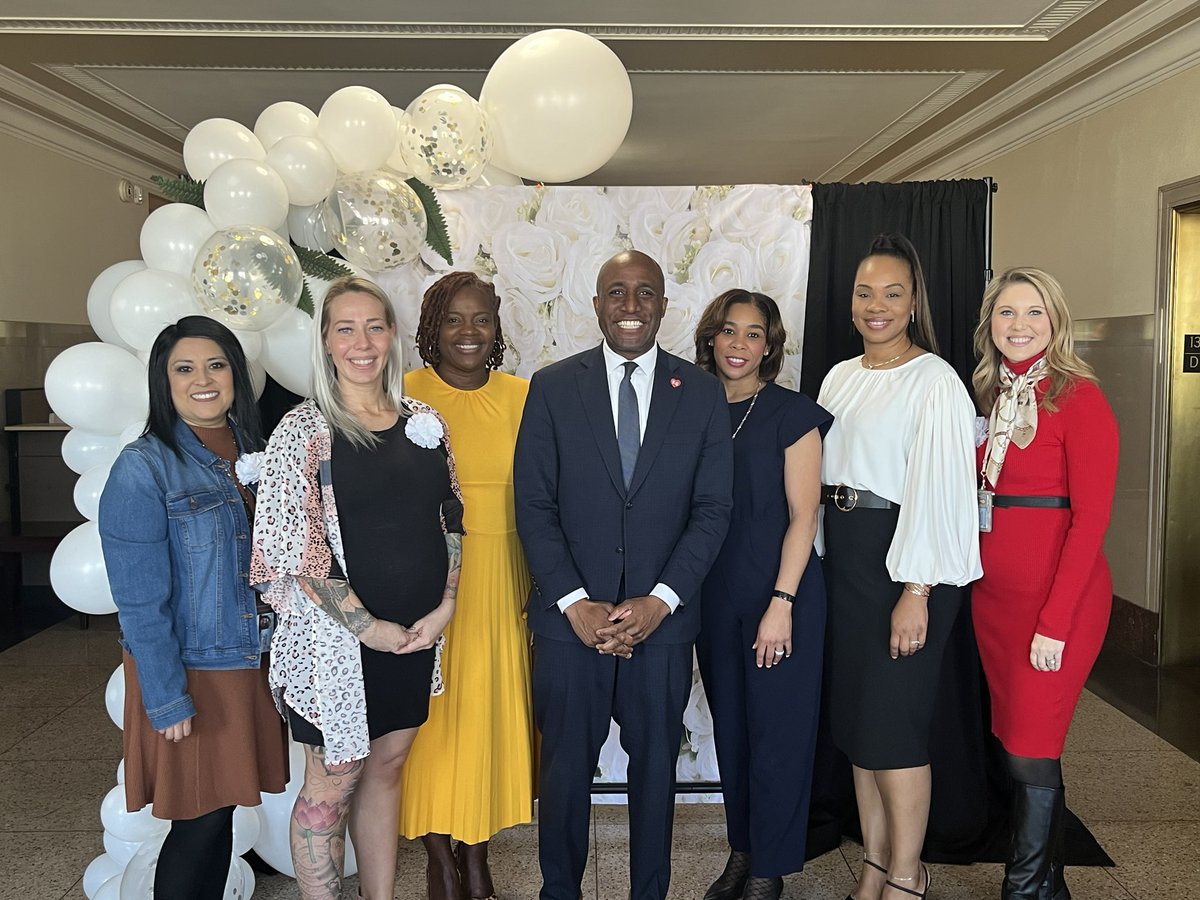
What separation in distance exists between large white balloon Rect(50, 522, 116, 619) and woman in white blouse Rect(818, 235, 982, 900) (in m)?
2.03

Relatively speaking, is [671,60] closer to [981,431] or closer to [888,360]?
[888,360]

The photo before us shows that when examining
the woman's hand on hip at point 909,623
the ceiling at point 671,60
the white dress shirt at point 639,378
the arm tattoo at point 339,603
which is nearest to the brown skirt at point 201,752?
the arm tattoo at point 339,603

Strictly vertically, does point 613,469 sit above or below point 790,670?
above

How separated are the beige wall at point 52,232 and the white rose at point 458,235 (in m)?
4.63

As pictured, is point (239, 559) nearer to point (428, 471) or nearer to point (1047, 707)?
point (428, 471)

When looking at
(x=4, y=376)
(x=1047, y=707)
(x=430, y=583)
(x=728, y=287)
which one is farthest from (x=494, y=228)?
(x=4, y=376)

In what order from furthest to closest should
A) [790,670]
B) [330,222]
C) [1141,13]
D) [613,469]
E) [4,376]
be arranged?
[4,376] → [1141,13] → [330,222] → [790,670] → [613,469]

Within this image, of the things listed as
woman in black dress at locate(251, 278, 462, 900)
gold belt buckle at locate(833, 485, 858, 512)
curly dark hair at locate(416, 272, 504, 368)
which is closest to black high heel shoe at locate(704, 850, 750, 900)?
woman in black dress at locate(251, 278, 462, 900)

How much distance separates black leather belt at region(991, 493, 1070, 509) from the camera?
239cm

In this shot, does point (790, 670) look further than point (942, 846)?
No

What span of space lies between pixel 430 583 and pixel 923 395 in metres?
1.34

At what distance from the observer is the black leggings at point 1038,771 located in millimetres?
2432

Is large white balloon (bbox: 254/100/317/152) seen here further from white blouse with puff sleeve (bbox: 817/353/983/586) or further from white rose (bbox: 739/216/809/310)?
white blouse with puff sleeve (bbox: 817/353/983/586)

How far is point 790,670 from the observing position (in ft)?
8.36
